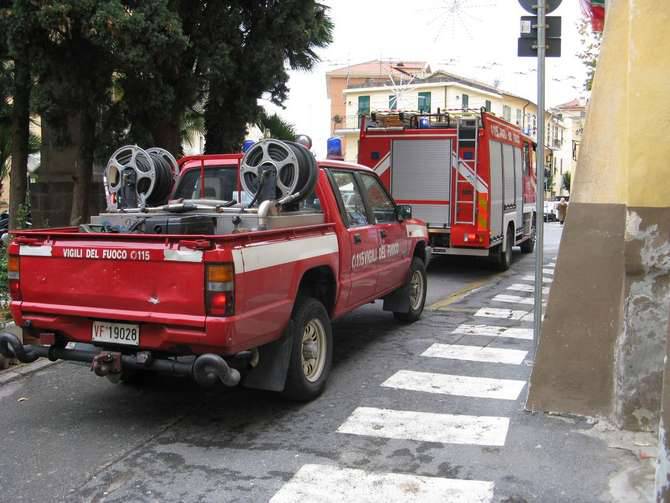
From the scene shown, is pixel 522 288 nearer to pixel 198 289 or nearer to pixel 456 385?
pixel 456 385

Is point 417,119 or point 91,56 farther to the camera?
point 417,119

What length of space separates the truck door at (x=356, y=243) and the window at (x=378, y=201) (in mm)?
219

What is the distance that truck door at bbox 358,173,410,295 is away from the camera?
23.4ft

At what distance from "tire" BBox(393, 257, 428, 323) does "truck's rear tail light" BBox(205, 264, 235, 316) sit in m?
4.19

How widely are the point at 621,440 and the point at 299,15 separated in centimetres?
805

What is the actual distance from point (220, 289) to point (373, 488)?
58.4 inches

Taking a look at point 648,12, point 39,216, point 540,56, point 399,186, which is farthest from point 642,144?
point 39,216

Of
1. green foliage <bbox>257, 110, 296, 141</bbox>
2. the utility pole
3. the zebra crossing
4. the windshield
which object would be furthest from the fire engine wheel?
the windshield

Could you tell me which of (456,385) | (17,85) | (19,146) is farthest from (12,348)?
(17,85)

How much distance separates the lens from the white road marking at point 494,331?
801 centimetres

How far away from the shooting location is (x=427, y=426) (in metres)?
5.03

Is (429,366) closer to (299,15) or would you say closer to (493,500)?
(493,500)

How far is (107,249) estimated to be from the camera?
4605mm

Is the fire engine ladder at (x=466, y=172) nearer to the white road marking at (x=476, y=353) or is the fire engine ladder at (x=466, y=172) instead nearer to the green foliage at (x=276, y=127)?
the green foliage at (x=276, y=127)
